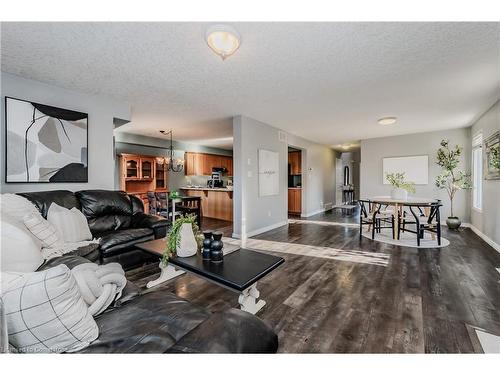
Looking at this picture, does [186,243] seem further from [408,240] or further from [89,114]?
[408,240]

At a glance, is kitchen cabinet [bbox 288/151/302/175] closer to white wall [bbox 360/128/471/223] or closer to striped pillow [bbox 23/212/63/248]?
white wall [bbox 360/128/471/223]

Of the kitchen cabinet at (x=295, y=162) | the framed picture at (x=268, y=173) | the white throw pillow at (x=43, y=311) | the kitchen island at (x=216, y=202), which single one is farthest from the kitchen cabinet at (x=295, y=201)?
the white throw pillow at (x=43, y=311)

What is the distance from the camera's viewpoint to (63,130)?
10.0 feet

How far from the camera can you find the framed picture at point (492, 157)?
128 inches

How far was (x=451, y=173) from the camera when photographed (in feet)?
17.7

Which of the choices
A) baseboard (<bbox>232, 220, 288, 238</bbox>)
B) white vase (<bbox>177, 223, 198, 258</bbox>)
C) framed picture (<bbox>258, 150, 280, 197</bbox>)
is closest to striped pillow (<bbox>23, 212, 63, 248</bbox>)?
white vase (<bbox>177, 223, 198, 258</bbox>)

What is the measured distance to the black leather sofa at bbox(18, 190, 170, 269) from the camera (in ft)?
8.45

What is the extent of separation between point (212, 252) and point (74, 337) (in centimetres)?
109

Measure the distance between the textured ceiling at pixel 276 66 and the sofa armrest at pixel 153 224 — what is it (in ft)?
6.03

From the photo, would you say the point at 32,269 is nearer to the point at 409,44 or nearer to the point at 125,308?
the point at 125,308

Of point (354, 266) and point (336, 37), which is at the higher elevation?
point (336, 37)

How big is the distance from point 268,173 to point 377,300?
3.47m
